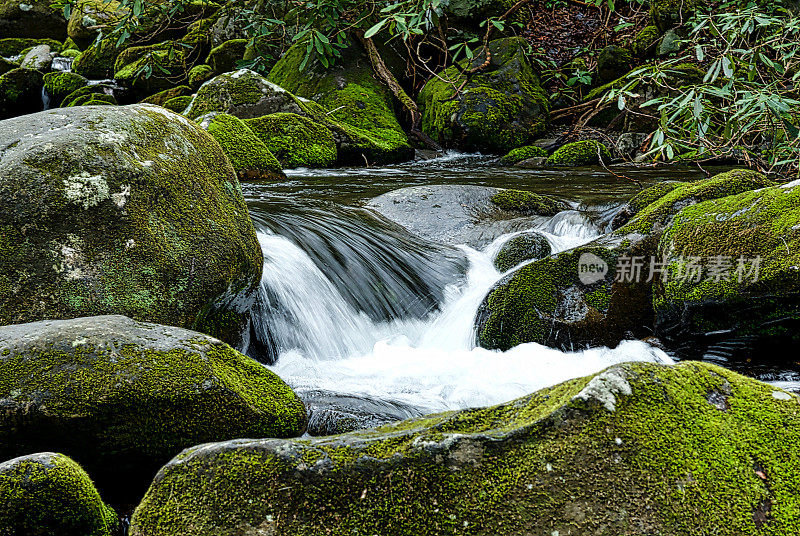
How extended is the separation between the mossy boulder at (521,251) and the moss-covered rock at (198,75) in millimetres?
11543

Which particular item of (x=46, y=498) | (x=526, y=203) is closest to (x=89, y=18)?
(x=526, y=203)

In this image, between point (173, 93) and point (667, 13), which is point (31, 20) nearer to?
point (173, 93)

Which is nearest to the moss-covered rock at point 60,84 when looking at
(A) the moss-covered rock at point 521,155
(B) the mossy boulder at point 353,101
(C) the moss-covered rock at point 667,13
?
(B) the mossy boulder at point 353,101

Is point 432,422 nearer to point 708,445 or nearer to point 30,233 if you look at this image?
point 708,445

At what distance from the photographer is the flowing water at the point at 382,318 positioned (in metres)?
4.32

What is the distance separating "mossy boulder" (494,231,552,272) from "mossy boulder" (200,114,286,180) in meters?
4.16

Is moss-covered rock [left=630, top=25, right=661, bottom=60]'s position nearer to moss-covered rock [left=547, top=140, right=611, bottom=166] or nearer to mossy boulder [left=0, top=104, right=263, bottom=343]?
moss-covered rock [left=547, top=140, right=611, bottom=166]

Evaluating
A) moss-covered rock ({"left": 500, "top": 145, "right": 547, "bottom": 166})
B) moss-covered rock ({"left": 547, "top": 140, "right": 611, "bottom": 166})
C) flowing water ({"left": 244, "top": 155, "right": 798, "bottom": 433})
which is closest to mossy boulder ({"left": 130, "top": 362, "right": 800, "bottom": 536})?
flowing water ({"left": 244, "top": 155, "right": 798, "bottom": 433})

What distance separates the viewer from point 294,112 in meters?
10.8

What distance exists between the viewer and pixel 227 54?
15906 mm

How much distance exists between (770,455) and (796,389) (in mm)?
2574

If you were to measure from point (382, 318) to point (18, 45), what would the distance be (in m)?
23.7

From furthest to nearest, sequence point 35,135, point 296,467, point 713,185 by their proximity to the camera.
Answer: point 713,185, point 35,135, point 296,467

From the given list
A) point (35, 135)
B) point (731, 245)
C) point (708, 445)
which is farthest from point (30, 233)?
point (731, 245)
